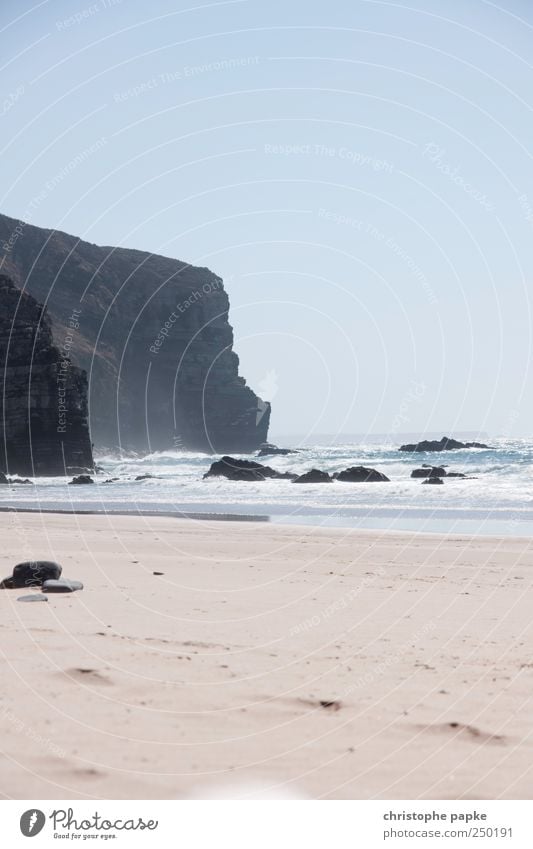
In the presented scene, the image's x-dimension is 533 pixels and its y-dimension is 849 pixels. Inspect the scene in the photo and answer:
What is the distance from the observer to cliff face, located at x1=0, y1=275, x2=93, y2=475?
63656mm

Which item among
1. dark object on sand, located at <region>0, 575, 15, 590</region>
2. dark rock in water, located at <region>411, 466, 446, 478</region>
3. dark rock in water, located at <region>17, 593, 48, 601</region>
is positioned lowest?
dark rock in water, located at <region>411, 466, 446, 478</region>

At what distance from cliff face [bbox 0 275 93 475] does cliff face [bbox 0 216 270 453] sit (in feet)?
157

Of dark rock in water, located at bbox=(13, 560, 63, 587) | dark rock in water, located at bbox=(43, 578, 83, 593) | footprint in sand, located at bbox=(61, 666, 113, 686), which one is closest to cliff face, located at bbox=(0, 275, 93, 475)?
dark rock in water, located at bbox=(13, 560, 63, 587)

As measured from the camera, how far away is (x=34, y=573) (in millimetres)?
9586

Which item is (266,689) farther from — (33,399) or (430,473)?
(33,399)

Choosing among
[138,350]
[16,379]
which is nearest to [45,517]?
[16,379]

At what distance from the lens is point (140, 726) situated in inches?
182

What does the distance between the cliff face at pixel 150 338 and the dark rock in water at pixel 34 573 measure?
107 m

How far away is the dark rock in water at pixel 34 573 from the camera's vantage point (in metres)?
9.46

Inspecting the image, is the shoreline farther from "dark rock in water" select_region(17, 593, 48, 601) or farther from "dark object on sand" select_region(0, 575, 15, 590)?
"dark rock in water" select_region(17, 593, 48, 601)

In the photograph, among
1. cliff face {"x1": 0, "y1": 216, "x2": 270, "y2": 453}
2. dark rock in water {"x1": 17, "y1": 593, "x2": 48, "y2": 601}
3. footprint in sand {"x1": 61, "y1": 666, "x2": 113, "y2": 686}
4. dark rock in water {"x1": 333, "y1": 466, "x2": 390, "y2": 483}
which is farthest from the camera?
cliff face {"x1": 0, "y1": 216, "x2": 270, "y2": 453}

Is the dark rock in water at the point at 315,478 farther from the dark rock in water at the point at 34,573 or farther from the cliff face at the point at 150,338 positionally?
the cliff face at the point at 150,338

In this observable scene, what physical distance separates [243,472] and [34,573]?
149 feet
